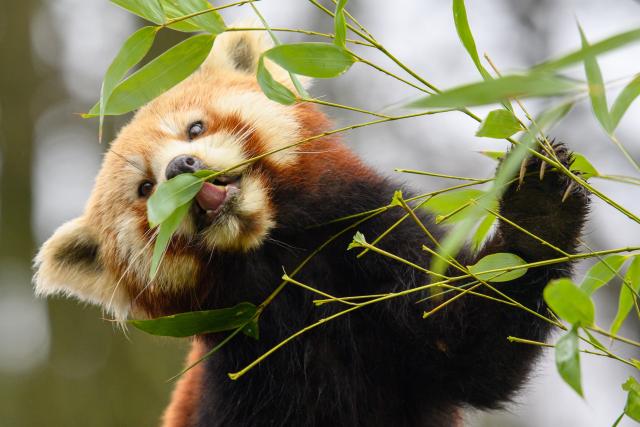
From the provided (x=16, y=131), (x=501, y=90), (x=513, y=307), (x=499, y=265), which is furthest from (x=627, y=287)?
(x=16, y=131)

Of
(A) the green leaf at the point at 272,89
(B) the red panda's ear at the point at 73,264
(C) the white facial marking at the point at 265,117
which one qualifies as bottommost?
(B) the red panda's ear at the point at 73,264

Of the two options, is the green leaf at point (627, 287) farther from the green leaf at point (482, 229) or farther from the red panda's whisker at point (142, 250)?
the red panda's whisker at point (142, 250)

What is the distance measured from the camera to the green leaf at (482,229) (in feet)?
8.01

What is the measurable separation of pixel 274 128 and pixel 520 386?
1314 mm

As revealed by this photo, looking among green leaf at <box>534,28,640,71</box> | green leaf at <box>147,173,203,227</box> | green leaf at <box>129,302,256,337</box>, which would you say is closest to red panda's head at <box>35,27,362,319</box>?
green leaf at <box>129,302,256,337</box>

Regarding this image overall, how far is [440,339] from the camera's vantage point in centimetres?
265

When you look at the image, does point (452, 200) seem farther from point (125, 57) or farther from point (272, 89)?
point (125, 57)

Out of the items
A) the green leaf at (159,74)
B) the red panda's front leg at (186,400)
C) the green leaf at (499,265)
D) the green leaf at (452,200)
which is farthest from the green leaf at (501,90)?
the red panda's front leg at (186,400)

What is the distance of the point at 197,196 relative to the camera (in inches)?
101

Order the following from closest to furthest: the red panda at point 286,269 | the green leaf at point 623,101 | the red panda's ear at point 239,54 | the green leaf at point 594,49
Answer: the green leaf at point 594,49
the green leaf at point 623,101
the red panda at point 286,269
the red panda's ear at point 239,54

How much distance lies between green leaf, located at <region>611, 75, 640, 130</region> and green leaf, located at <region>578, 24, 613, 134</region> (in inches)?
1.7

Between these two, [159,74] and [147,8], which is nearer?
[147,8]

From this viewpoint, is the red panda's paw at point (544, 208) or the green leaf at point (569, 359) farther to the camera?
the red panda's paw at point (544, 208)

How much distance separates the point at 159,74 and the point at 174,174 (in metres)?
0.61
